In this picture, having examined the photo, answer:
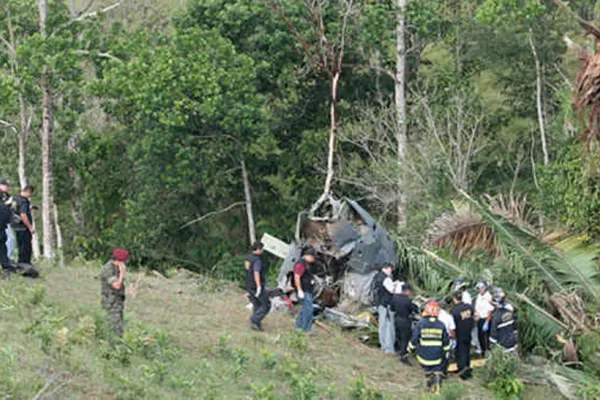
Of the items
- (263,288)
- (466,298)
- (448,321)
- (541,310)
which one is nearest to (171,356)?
(263,288)

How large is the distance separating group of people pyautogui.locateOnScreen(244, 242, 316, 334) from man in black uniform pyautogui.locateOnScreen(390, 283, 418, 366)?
1457 mm

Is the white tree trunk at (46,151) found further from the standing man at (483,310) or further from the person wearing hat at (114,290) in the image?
the standing man at (483,310)

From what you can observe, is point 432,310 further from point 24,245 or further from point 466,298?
point 24,245

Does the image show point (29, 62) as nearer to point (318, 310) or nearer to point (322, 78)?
point (322, 78)

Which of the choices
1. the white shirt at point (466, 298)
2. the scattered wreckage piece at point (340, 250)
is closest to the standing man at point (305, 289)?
the scattered wreckage piece at point (340, 250)

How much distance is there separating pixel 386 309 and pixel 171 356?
4689 millimetres

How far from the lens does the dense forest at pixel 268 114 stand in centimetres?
2659

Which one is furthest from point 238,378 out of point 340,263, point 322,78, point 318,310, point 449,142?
point 322,78

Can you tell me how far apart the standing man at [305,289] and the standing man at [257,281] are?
1.95 ft

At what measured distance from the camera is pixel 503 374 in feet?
50.4

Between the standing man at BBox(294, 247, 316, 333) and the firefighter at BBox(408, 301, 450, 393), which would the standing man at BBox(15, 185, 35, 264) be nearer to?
the standing man at BBox(294, 247, 316, 333)

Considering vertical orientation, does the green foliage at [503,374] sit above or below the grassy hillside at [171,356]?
below

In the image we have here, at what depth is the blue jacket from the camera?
14477mm

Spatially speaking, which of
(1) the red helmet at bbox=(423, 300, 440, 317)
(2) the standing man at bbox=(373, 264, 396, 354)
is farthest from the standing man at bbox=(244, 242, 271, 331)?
(1) the red helmet at bbox=(423, 300, 440, 317)
